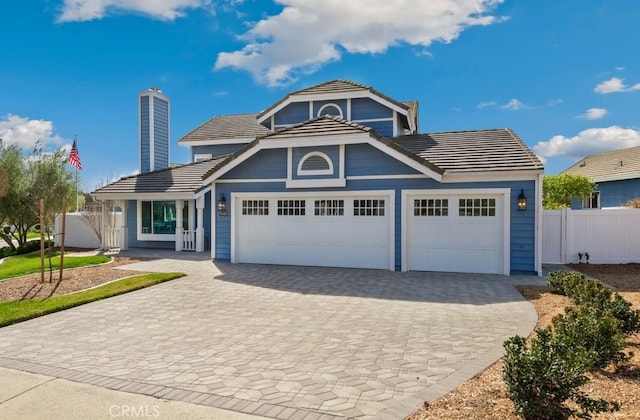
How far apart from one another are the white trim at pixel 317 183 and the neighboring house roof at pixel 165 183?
5.45 metres

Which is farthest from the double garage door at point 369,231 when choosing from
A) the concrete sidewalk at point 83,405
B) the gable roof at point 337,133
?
the concrete sidewalk at point 83,405

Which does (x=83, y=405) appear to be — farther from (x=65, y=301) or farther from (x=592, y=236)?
(x=592, y=236)

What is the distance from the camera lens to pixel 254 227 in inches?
534

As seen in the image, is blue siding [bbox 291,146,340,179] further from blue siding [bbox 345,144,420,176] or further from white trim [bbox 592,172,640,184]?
white trim [bbox 592,172,640,184]

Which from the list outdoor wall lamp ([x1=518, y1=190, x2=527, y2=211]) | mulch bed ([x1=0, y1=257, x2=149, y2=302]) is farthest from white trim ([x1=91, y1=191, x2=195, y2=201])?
outdoor wall lamp ([x1=518, y1=190, x2=527, y2=211])

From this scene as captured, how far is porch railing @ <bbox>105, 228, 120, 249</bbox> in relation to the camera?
18453 mm

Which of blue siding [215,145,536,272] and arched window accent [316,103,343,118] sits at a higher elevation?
arched window accent [316,103,343,118]

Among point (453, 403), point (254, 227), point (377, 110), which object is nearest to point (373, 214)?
point (254, 227)

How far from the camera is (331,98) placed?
16.0 metres

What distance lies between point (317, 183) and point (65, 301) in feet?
24.0

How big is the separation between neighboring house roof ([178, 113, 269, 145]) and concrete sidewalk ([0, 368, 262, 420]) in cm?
1667

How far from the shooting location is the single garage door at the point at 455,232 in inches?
444

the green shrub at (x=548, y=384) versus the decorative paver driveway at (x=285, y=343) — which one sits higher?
the green shrub at (x=548, y=384)

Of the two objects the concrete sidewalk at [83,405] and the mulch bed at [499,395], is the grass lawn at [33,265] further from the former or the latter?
the mulch bed at [499,395]
